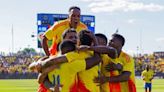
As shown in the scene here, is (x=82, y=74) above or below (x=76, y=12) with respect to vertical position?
below

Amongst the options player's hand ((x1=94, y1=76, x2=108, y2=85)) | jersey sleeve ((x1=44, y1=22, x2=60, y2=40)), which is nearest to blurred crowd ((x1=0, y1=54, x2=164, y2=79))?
jersey sleeve ((x1=44, y1=22, x2=60, y2=40))

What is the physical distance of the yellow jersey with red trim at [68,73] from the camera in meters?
6.18

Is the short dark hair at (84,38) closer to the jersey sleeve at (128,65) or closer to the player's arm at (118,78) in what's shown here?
the player's arm at (118,78)

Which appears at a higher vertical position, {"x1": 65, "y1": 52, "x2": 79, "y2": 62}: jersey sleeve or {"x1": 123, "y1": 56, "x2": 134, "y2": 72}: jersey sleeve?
{"x1": 65, "y1": 52, "x2": 79, "y2": 62}: jersey sleeve

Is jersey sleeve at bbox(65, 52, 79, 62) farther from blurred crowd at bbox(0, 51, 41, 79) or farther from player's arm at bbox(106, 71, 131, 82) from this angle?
blurred crowd at bbox(0, 51, 41, 79)

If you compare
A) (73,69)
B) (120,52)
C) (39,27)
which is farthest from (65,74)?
(39,27)

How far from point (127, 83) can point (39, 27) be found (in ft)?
79.9

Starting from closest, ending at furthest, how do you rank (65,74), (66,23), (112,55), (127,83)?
(65,74) < (112,55) < (127,83) < (66,23)

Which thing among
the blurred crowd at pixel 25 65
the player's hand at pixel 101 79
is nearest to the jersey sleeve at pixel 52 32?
the player's hand at pixel 101 79

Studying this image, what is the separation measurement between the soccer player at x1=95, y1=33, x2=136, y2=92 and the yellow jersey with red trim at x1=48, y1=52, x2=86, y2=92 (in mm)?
1070

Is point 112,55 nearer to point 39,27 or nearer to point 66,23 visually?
point 66,23

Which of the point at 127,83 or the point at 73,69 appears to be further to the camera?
the point at 127,83

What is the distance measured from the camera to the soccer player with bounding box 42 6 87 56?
7901 millimetres

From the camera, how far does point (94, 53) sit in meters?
6.45
